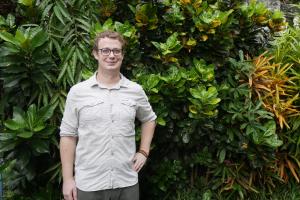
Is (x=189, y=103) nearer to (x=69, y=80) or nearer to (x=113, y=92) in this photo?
(x=69, y=80)

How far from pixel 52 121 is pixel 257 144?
181cm

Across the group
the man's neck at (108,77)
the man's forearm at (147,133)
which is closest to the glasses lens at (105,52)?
the man's neck at (108,77)

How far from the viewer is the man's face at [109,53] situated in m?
2.41

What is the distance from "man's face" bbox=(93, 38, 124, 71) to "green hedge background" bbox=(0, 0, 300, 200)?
972mm

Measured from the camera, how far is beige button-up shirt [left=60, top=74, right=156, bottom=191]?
2.45 m

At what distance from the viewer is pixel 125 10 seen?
4023 millimetres

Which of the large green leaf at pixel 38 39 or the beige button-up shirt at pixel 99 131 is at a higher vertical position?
the large green leaf at pixel 38 39

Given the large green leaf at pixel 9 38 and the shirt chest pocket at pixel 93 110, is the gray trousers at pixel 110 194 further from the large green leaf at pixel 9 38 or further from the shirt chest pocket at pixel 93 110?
the large green leaf at pixel 9 38

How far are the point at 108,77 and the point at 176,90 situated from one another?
1276mm

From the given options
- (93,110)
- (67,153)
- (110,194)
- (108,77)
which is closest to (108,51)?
(108,77)

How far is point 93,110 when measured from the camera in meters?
2.43

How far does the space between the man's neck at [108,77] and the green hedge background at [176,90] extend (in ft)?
2.95

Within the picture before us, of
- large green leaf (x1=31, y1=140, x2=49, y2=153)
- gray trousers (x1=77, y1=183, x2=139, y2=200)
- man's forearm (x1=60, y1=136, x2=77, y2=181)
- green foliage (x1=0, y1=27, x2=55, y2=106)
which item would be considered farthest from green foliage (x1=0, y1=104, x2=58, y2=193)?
gray trousers (x1=77, y1=183, x2=139, y2=200)

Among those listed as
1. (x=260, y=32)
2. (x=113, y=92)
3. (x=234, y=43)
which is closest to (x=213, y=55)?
(x=234, y=43)
